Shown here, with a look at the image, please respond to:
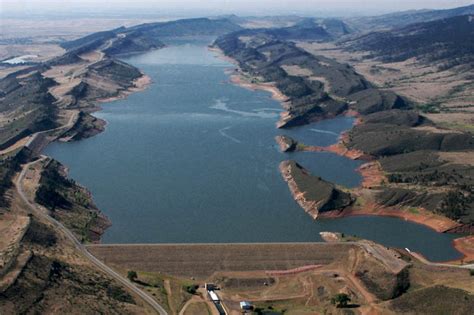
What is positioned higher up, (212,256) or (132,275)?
(132,275)

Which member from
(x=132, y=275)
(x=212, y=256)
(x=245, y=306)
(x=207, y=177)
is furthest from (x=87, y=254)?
(x=207, y=177)

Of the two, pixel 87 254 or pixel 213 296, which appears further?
pixel 87 254

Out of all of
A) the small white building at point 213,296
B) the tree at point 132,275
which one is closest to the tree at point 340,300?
the small white building at point 213,296

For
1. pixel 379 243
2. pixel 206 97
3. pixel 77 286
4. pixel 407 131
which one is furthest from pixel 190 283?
pixel 206 97

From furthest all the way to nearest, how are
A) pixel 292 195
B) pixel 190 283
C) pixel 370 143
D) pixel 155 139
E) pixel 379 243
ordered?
pixel 155 139 < pixel 370 143 < pixel 292 195 < pixel 379 243 < pixel 190 283

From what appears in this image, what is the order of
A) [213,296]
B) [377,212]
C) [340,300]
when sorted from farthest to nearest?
1. [377,212]
2. [213,296]
3. [340,300]

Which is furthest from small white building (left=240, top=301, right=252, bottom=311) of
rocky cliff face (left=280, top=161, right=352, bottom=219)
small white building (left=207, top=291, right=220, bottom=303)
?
rocky cliff face (left=280, top=161, right=352, bottom=219)

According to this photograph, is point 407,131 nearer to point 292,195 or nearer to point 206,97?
point 292,195

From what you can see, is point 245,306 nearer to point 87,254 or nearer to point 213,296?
point 213,296
